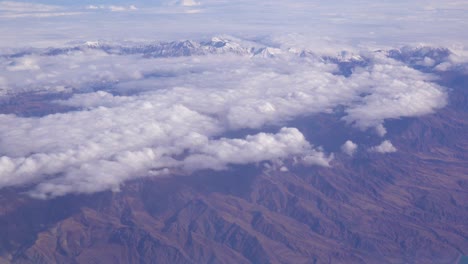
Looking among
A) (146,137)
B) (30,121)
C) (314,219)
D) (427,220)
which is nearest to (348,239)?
(314,219)

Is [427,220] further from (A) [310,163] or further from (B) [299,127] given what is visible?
(B) [299,127]

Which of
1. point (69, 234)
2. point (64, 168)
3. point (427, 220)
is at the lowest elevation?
point (427, 220)

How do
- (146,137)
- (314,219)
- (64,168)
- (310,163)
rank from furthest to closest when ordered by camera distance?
1. (310,163)
2. (146,137)
3. (314,219)
4. (64,168)

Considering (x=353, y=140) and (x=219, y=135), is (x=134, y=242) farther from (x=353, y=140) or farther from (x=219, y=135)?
(x=353, y=140)

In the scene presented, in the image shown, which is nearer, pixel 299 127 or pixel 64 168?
pixel 64 168

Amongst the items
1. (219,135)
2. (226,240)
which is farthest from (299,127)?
(226,240)

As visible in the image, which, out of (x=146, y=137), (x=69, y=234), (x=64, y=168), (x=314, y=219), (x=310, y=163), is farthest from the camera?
(x=310, y=163)

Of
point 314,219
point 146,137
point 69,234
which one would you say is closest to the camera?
point 69,234

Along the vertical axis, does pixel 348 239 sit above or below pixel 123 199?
below

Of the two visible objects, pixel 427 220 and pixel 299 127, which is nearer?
pixel 427 220

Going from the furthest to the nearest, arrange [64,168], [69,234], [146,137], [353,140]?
[353,140], [146,137], [64,168], [69,234]
